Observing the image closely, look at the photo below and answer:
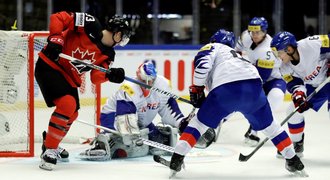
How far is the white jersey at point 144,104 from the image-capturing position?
15.7 feet

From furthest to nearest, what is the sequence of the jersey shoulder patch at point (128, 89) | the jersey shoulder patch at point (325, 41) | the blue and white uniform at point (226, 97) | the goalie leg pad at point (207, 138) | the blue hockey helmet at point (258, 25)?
the blue hockey helmet at point (258, 25) → the jersey shoulder patch at point (128, 89) → the goalie leg pad at point (207, 138) → the jersey shoulder patch at point (325, 41) → the blue and white uniform at point (226, 97)

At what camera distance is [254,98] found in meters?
4.04

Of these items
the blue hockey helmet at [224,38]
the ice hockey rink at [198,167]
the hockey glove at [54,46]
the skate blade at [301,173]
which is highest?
the blue hockey helmet at [224,38]

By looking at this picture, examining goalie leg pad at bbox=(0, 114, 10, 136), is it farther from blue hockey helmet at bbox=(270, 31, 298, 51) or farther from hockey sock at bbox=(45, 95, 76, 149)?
blue hockey helmet at bbox=(270, 31, 298, 51)

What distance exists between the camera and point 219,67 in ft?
13.4

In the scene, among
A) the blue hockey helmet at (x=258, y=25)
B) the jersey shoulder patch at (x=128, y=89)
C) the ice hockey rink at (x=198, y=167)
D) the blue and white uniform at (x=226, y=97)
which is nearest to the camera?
the blue and white uniform at (x=226, y=97)

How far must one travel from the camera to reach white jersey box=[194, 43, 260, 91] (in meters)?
4.03

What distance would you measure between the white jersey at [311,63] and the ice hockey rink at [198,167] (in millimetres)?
550

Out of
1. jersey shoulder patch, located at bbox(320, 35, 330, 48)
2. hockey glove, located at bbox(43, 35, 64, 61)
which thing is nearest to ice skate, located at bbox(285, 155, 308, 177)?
jersey shoulder patch, located at bbox(320, 35, 330, 48)

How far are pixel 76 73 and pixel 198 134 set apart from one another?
92cm

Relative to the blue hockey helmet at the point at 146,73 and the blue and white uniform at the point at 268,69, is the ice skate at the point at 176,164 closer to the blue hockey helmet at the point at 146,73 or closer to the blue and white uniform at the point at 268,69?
the blue hockey helmet at the point at 146,73

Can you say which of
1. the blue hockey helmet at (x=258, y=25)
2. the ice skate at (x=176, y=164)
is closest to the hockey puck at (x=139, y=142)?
the ice skate at (x=176, y=164)

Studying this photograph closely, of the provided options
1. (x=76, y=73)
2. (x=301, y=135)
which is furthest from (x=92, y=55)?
(x=301, y=135)

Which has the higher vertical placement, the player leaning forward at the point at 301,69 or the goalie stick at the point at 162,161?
the player leaning forward at the point at 301,69
